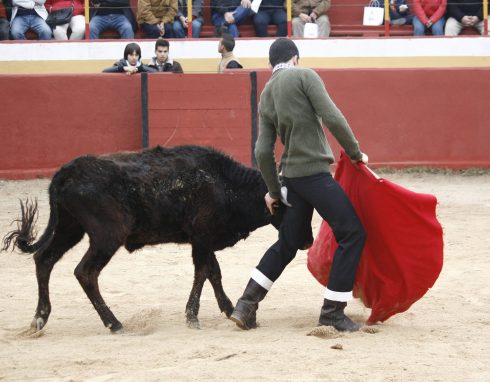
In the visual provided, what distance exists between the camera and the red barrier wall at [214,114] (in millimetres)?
12266

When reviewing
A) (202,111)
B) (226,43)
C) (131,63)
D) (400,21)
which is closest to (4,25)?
(131,63)

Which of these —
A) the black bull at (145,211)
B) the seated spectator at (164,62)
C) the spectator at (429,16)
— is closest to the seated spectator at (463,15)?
the spectator at (429,16)

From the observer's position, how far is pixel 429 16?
1376cm

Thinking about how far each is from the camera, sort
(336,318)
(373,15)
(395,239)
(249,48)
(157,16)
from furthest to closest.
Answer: (373,15) → (157,16) → (249,48) → (395,239) → (336,318)

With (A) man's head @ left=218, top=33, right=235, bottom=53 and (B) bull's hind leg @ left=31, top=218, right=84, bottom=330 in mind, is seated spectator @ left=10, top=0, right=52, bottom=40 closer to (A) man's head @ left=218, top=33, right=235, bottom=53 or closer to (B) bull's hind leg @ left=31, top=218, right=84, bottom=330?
(A) man's head @ left=218, top=33, right=235, bottom=53

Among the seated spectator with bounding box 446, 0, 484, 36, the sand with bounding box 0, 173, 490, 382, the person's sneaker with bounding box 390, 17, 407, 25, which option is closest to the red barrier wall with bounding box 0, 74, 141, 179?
the person's sneaker with bounding box 390, 17, 407, 25

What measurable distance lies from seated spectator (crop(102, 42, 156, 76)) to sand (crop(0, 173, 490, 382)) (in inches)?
160

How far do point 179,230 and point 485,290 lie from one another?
2.10m

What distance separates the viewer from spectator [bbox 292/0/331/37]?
1362 centimetres

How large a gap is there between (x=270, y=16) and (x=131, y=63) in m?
2.32

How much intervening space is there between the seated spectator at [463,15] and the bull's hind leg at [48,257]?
348 inches

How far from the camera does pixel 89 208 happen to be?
5.71m

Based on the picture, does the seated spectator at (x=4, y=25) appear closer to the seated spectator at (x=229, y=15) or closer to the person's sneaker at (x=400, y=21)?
the seated spectator at (x=229, y=15)

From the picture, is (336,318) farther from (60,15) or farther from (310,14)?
(60,15)
